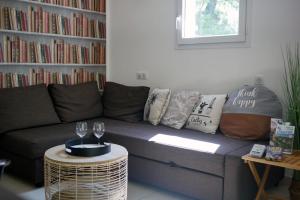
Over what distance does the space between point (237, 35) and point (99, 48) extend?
1965 millimetres

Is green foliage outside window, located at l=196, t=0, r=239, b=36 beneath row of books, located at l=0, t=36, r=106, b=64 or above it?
above

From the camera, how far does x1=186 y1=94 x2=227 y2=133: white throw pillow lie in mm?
3205

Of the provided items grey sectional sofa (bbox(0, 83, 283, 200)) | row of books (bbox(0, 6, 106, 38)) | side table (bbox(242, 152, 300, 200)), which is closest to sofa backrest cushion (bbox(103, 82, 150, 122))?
grey sectional sofa (bbox(0, 83, 283, 200))

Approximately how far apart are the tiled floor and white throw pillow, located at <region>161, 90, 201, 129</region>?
0.71 m

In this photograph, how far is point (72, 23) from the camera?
4254mm

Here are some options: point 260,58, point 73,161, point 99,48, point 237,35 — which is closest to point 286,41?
point 260,58

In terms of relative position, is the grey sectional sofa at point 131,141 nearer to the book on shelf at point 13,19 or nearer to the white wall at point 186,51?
the white wall at point 186,51

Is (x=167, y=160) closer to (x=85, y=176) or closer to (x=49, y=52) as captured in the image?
(x=85, y=176)

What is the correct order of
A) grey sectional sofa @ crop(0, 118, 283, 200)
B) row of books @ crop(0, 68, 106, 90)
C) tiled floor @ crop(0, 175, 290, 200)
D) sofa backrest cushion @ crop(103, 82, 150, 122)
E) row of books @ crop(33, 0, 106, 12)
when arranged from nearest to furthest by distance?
grey sectional sofa @ crop(0, 118, 283, 200) < tiled floor @ crop(0, 175, 290, 200) < row of books @ crop(0, 68, 106, 90) < sofa backrest cushion @ crop(103, 82, 150, 122) < row of books @ crop(33, 0, 106, 12)

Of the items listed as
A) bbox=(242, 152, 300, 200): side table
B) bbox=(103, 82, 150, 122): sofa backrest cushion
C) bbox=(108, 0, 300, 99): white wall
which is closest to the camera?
bbox=(242, 152, 300, 200): side table

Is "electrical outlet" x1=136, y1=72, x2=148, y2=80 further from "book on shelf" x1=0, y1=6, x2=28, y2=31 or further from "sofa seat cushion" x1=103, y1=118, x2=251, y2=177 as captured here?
"book on shelf" x1=0, y1=6, x2=28, y2=31

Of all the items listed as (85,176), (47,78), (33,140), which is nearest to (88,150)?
(85,176)


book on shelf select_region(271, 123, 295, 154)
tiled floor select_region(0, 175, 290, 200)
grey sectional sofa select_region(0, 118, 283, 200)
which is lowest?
tiled floor select_region(0, 175, 290, 200)

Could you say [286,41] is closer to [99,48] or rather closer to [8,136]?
[99,48]
